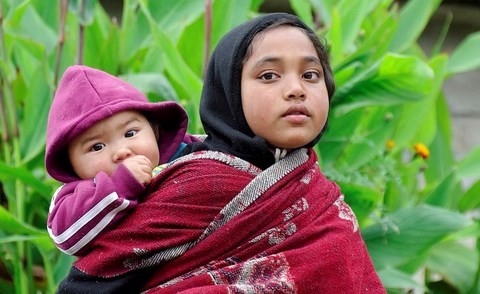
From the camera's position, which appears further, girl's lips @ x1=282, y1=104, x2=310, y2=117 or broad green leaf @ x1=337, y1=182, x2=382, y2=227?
broad green leaf @ x1=337, y1=182, x2=382, y2=227

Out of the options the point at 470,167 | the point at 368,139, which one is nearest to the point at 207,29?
the point at 368,139

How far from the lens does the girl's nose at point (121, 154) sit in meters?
1.75

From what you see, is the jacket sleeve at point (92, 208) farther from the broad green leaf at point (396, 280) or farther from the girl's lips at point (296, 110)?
the broad green leaf at point (396, 280)

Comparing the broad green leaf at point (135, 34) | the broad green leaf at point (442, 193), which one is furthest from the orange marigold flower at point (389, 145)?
the broad green leaf at point (135, 34)

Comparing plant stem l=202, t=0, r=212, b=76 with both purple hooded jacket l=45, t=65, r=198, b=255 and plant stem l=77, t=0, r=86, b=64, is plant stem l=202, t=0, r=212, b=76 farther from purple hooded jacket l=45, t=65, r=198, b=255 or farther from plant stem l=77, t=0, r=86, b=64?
purple hooded jacket l=45, t=65, r=198, b=255

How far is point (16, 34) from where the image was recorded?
2924 mm

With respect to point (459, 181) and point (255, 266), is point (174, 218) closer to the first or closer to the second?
point (255, 266)

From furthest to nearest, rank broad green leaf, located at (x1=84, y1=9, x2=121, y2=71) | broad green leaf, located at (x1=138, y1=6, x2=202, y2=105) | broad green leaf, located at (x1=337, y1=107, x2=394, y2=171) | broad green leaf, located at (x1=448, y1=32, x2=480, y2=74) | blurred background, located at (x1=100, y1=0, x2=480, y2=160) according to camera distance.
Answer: blurred background, located at (x1=100, y1=0, x2=480, y2=160) < broad green leaf, located at (x1=448, y1=32, x2=480, y2=74) < broad green leaf, located at (x1=84, y1=9, x2=121, y2=71) < broad green leaf, located at (x1=337, y1=107, x2=394, y2=171) < broad green leaf, located at (x1=138, y1=6, x2=202, y2=105)

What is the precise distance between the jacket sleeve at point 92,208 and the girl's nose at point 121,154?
49mm

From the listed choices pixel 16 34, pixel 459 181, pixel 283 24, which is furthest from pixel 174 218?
pixel 459 181

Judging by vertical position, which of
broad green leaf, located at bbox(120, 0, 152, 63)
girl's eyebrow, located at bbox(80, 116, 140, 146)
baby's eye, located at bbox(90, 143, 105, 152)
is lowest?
broad green leaf, located at bbox(120, 0, 152, 63)

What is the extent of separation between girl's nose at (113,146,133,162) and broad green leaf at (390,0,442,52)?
1662 millimetres

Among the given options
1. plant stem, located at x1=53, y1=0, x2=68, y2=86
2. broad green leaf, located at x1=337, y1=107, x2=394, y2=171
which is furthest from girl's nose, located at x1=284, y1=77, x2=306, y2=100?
plant stem, located at x1=53, y1=0, x2=68, y2=86

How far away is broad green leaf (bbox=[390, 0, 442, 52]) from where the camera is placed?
3.23m
